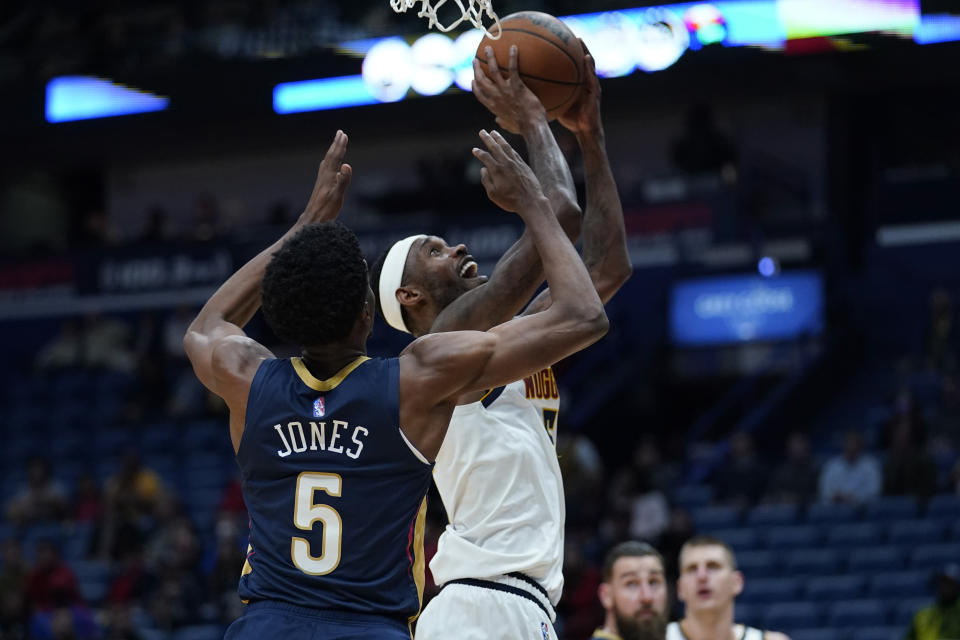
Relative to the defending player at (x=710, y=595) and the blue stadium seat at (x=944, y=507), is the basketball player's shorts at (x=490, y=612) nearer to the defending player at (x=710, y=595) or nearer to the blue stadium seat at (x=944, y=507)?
the defending player at (x=710, y=595)

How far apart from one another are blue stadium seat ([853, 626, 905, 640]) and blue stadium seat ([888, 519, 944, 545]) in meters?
1.17

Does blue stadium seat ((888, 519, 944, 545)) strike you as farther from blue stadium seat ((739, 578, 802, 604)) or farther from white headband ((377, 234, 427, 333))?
white headband ((377, 234, 427, 333))

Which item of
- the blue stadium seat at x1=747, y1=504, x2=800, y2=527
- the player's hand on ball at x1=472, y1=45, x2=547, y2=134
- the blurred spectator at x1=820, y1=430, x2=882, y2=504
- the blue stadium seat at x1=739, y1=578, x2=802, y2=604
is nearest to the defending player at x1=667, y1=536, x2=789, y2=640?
the player's hand on ball at x1=472, y1=45, x2=547, y2=134

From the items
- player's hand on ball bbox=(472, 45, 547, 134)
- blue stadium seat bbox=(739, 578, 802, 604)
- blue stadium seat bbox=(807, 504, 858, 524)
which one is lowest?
blue stadium seat bbox=(739, 578, 802, 604)

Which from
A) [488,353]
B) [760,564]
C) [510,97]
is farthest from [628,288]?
[488,353]

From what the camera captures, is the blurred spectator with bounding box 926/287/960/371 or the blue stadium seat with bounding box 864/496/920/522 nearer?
the blue stadium seat with bounding box 864/496/920/522

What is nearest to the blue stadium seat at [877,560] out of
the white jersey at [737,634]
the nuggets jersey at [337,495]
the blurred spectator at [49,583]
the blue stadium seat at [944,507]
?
the blue stadium seat at [944,507]

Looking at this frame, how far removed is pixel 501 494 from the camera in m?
4.16

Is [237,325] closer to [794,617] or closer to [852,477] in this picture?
[794,617]

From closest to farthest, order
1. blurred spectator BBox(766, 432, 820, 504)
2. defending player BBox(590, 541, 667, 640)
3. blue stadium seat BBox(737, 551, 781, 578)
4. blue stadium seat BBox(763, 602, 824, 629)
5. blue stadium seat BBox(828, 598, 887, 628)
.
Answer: defending player BBox(590, 541, 667, 640) → blue stadium seat BBox(828, 598, 887, 628) → blue stadium seat BBox(763, 602, 824, 629) → blue stadium seat BBox(737, 551, 781, 578) → blurred spectator BBox(766, 432, 820, 504)

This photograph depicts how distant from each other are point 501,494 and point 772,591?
7.49 metres

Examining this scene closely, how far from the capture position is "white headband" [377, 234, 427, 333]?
4457 millimetres

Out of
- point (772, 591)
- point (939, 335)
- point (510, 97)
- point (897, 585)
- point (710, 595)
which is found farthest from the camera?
point (939, 335)

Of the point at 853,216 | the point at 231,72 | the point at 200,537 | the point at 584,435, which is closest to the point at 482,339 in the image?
the point at 200,537
